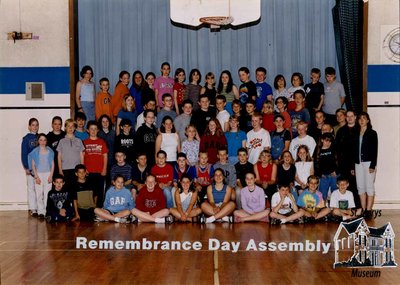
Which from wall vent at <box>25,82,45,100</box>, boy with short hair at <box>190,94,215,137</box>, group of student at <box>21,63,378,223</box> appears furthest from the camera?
wall vent at <box>25,82,45,100</box>

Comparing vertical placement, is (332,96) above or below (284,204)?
above

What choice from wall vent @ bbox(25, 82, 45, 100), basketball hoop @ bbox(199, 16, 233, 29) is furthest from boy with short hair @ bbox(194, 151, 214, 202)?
wall vent @ bbox(25, 82, 45, 100)

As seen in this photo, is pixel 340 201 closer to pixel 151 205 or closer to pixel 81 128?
pixel 151 205

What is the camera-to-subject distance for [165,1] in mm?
9172

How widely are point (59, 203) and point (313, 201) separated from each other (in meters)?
2.86

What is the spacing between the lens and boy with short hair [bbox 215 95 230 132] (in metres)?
8.00

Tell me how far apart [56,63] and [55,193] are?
7.34 feet

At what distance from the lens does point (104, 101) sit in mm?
8547

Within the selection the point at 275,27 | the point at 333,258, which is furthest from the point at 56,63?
the point at 333,258

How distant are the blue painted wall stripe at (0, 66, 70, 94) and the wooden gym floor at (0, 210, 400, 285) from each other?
2.41 m

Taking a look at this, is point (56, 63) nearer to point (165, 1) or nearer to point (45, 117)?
point (45, 117)

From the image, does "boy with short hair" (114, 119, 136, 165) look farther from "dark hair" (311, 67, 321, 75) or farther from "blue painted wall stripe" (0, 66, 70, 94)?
"dark hair" (311, 67, 321, 75)

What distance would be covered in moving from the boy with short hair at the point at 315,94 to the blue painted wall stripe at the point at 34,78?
10.6 ft

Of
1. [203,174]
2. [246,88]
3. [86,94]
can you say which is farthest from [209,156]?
[86,94]
